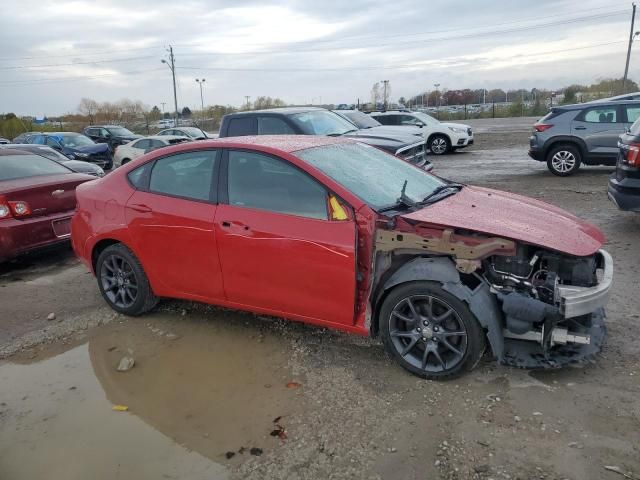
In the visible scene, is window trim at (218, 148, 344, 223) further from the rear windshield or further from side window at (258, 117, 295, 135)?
side window at (258, 117, 295, 135)

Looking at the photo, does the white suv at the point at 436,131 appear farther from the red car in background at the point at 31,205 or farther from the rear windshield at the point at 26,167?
the red car in background at the point at 31,205

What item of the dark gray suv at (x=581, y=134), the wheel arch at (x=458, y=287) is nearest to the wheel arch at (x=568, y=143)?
the dark gray suv at (x=581, y=134)

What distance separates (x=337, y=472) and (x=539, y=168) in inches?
488

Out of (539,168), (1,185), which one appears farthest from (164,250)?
(539,168)

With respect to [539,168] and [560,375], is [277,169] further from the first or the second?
[539,168]

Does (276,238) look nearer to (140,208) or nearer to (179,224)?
(179,224)

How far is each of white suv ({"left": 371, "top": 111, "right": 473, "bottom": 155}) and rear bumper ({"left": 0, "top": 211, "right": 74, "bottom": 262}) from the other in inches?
507

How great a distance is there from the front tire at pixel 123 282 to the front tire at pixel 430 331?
229cm

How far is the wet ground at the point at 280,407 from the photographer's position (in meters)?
2.77

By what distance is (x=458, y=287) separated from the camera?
10.9ft

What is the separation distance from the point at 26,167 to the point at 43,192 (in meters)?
0.88

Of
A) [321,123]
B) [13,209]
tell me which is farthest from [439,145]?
[13,209]

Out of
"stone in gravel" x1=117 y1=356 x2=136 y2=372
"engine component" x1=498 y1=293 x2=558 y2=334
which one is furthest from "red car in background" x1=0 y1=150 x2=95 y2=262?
"engine component" x1=498 y1=293 x2=558 y2=334

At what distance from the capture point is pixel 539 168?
13.3 metres
